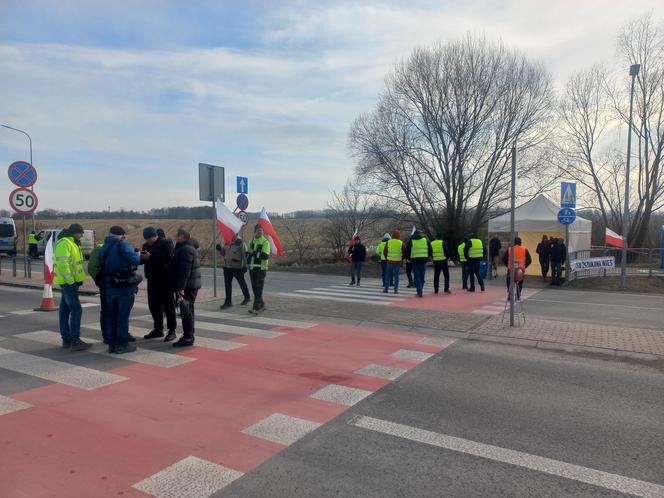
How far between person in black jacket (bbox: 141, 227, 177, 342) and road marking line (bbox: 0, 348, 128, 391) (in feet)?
5.77

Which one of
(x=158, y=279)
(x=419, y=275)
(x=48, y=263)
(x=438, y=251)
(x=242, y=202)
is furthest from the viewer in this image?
(x=242, y=202)

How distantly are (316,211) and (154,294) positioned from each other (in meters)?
24.2

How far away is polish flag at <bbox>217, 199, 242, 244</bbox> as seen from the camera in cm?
1136

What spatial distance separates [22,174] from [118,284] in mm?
10944

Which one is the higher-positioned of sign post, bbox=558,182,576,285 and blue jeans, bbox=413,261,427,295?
sign post, bbox=558,182,576,285

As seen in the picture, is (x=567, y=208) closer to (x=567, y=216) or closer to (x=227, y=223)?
(x=567, y=216)

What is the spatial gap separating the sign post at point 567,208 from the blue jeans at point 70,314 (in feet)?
39.9

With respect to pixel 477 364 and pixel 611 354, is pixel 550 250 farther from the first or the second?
pixel 477 364

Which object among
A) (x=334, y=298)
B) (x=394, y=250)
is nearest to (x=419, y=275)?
(x=394, y=250)

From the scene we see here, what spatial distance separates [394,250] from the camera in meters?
14.3

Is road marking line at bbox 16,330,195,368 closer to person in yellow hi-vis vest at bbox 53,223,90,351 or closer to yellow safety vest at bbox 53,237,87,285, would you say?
person in yellow hi-vis vest at bbox 53,223,90,351

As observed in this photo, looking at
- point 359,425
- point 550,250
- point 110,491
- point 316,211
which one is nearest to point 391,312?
point 359,425

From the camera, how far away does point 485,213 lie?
28375 millimetres

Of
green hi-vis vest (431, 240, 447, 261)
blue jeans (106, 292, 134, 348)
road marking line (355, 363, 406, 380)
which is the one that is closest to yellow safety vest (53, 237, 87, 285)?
blue jeans (106, 292, 134, 348)
